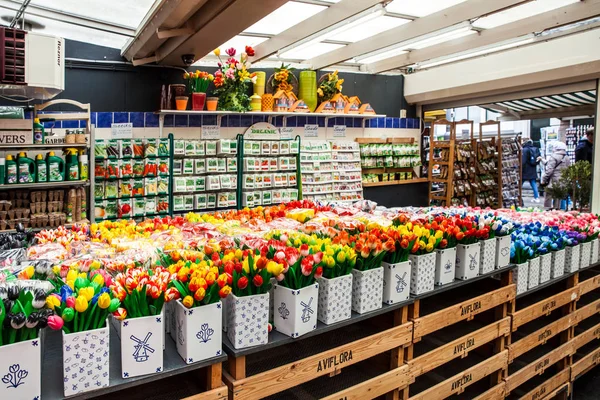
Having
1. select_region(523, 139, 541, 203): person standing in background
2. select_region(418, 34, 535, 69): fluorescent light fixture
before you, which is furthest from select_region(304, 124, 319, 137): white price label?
select_region(523, 139, 541, 203): person standing in background

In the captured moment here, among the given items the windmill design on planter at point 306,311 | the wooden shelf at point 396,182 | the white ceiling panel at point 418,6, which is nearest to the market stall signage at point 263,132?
the wooden shelf at point 396,182

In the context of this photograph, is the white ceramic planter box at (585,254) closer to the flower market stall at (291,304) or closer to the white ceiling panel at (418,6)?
the flower market stall at (291,304)

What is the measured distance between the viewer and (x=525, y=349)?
123 inches

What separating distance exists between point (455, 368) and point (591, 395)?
1.65m

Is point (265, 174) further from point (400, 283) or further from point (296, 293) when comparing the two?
point (296, 293)

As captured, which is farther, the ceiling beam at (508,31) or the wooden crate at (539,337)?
the ceiling beam at (508,31)

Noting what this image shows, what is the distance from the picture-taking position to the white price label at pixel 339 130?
7141 millimetres

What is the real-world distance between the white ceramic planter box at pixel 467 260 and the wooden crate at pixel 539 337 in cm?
66

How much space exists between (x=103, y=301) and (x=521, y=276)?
Answer: 8.43 feet

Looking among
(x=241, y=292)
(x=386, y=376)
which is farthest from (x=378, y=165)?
(x=241, y=292)

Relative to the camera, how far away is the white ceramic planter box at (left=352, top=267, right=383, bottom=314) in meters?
2.14

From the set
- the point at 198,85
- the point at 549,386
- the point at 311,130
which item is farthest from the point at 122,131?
the point at 549,386

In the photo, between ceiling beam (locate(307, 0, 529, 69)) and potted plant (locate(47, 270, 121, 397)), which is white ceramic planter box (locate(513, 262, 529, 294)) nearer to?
ceiling beam (locate(307, 0, 529, 69))

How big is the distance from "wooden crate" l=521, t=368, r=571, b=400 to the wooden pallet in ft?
4.38
